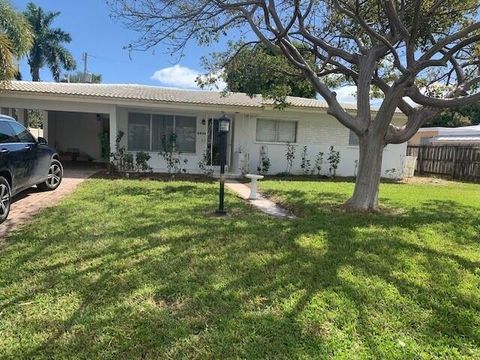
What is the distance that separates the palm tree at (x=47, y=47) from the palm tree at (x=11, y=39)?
2164 centimetres

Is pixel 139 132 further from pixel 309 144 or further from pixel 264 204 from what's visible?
pixel 264 204

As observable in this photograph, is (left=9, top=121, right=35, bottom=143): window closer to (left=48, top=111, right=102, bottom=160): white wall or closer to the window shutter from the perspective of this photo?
the window shutter

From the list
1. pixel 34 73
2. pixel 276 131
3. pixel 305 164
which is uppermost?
pixel 34 73

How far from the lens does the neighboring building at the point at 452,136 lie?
77.7 ft

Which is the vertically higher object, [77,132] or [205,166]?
[77,132]

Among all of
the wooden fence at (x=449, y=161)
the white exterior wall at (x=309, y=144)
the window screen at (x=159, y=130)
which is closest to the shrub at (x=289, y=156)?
the white exterior wall at (x=309, y=144)

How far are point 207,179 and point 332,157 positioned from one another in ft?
18.6

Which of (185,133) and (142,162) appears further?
(185,133)

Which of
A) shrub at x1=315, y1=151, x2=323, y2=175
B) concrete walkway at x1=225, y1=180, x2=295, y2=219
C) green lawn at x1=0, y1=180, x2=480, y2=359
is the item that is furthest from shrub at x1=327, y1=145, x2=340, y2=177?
green lawn at x1=0, y1=180, x2=480, y2=359

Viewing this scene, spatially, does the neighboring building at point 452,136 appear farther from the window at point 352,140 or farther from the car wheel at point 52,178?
the car wheel at point 52,178

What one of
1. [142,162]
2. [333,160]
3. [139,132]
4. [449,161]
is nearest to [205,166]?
[142,162]

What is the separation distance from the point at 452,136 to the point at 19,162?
84.3 feet

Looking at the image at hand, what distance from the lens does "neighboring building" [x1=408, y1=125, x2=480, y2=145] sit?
77.7 ft

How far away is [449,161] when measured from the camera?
64.4 feet
